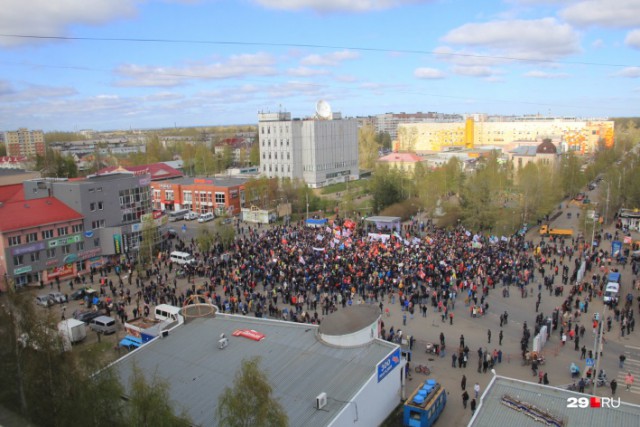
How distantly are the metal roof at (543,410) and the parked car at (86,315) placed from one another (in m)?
16.3

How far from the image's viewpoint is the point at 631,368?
1578 cm

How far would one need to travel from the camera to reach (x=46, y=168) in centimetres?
6241

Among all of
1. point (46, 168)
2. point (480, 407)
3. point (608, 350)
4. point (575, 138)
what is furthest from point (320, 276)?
point (575, 138)

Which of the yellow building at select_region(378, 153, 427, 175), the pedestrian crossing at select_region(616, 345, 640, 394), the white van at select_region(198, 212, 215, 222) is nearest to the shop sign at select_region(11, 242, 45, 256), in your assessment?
the white van at select_region(198, 212, 215, 222)

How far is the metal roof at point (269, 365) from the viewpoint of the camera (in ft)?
38.9

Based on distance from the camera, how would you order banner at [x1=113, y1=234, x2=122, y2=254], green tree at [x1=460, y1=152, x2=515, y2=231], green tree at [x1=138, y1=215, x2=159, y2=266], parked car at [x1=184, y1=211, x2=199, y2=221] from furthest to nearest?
parked car at [x1=184, y1=211, x2=199, y2=221] < green tree at [x1=460, y1=152, x2=515, y2=231] < banner at [x1=113, y1=234, x2=122, y2=254] < green tree at [x1=138, y1=215, x2=159, y2=266]

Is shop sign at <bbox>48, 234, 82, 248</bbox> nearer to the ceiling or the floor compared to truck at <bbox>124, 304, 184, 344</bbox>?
nearer to the ceiling

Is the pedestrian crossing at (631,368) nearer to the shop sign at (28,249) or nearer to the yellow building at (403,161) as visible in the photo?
the shop sign at (28,249)

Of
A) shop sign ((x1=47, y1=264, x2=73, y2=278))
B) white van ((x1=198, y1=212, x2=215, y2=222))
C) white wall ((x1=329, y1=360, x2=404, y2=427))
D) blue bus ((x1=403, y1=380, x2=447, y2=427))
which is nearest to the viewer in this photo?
white wall ((x1=329, y1=360, x2=404, y2=427))

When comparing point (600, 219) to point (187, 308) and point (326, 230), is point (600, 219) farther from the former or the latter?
point (187, 308)

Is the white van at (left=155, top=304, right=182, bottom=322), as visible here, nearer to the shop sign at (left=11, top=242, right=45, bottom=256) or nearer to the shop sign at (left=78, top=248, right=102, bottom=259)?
the shop sign at (left=11, top=242, right=45, bottom=256)

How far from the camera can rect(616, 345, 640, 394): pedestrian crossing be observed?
47.9 ft

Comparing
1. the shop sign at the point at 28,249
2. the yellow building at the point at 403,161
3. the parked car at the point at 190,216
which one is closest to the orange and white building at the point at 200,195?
the parked car at the point at 190,216

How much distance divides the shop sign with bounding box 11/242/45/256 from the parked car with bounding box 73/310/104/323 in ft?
22.8
